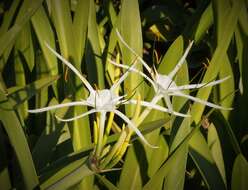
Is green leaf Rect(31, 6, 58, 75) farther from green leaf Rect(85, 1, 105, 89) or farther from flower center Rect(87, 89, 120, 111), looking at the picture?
flower center Rect(87, 89, 120, 111)

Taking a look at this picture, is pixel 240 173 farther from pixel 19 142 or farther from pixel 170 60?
pixel 19 142

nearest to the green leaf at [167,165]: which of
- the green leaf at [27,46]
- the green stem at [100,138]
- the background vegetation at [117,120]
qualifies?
the background vegetation at [117,120]

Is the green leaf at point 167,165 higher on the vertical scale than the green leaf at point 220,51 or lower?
lower

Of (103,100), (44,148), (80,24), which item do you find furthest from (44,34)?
(103,100)

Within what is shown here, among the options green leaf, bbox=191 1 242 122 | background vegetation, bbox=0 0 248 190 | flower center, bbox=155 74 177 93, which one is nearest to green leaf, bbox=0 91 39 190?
background vegetation, bbox=0 0 248 190

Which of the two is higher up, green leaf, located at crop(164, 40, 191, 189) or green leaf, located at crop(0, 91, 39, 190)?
green leaf, located at crop(0, 91, 39, 190)

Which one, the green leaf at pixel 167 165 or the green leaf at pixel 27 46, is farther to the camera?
the green leaf at pixel 27 46

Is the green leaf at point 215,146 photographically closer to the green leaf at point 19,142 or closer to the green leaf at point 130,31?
the green leaf at point 130,31
